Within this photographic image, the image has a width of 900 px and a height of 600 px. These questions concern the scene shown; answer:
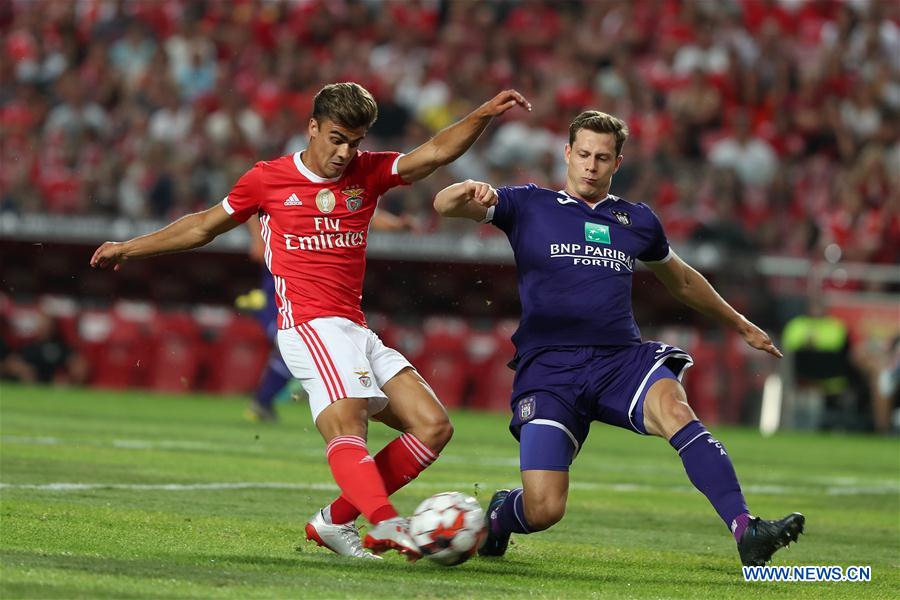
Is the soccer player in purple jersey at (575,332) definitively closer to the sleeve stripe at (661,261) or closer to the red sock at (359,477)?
the sleeve stripe at (661,261)

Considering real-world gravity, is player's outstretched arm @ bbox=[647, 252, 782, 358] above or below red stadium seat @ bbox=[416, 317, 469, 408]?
above

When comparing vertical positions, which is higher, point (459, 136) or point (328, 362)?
point (459, 136)

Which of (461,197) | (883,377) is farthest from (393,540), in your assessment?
(883,377)

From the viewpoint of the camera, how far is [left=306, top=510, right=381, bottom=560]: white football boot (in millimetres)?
7285

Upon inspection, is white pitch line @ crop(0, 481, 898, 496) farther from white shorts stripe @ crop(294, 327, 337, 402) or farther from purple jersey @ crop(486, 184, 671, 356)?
white shorts stripe @ crop(294, 327, 337, 402)

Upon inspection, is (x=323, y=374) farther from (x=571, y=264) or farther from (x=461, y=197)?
(x=571, y=264)

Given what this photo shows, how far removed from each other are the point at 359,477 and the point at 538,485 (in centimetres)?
95

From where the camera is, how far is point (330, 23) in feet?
85.3

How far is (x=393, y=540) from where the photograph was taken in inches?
252

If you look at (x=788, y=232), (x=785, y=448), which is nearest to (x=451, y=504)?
(x=785, y=448)

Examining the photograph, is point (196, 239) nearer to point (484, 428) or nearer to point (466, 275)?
point (484, 428)

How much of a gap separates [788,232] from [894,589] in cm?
1437

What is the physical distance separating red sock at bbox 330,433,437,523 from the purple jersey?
2.57 ft

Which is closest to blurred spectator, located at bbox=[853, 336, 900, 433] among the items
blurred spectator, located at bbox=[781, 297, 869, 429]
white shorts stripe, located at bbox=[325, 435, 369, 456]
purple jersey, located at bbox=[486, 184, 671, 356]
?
blurred spectator, located at bbox=[781, 297, 869, 429]
